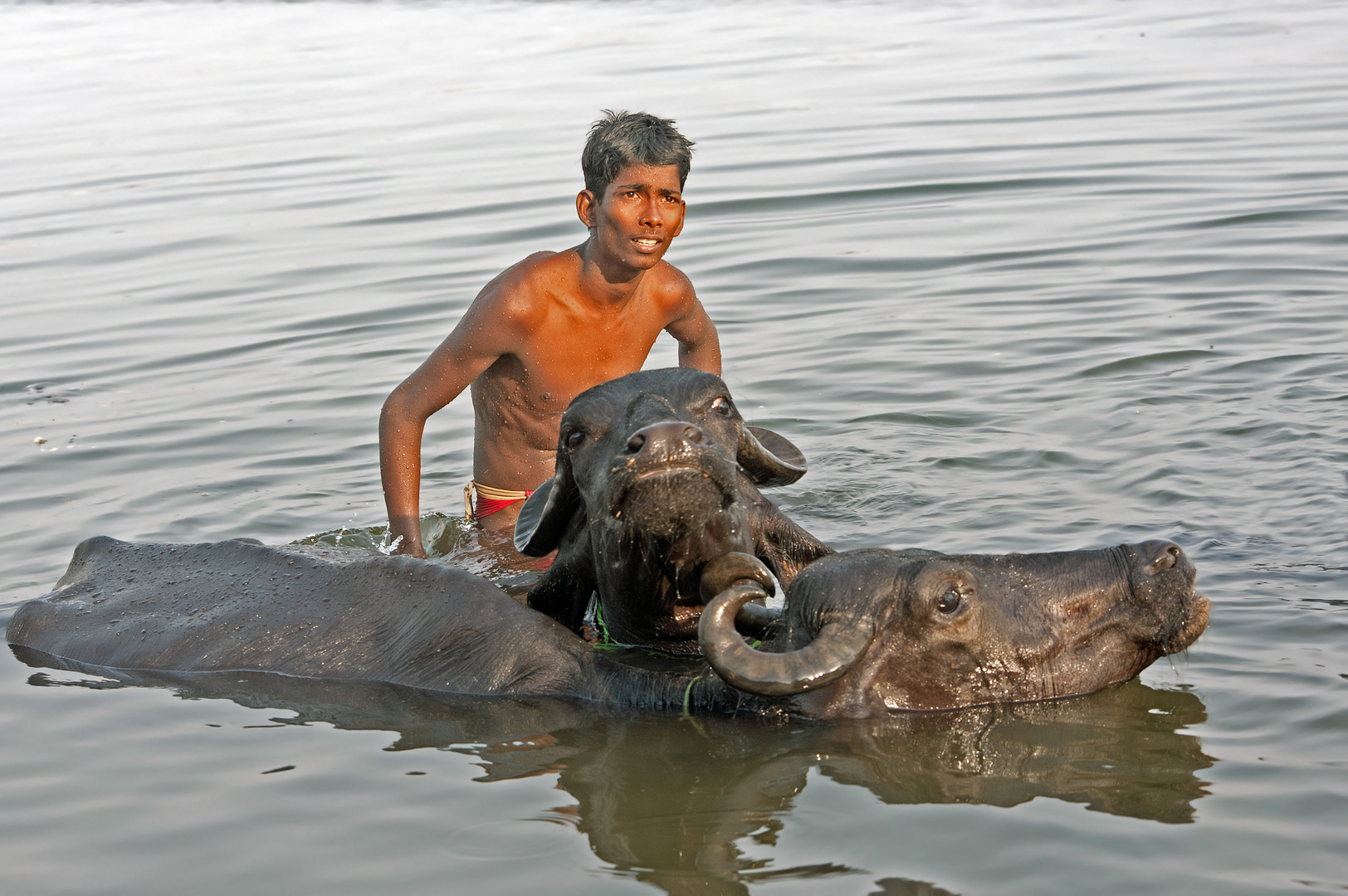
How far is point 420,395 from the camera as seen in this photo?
690cm

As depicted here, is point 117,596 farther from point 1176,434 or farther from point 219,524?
point 1176,434

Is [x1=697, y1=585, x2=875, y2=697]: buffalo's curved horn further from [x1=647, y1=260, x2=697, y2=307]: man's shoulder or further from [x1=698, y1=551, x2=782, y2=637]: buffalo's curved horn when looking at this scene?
[x1=647, y1=260, x2=697, y2=307]: man's shoulder

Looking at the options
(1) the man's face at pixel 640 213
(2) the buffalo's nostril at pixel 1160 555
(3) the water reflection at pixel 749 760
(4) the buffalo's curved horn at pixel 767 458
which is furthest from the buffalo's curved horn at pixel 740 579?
(1) the man's face at pixel 640 213

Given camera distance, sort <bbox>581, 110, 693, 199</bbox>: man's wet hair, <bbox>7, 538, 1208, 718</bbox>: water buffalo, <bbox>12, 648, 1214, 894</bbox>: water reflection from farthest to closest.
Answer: <bbox>581, 110, 693, 199</bbox>: man's wet hair
<bbox>7, 538, 1208, 718</bbox>: water buffalo
<bbox>12, 648, 1214, 894</bbox>: water reflection

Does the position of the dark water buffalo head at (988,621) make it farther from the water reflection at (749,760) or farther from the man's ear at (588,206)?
the man's ear at (588,206)

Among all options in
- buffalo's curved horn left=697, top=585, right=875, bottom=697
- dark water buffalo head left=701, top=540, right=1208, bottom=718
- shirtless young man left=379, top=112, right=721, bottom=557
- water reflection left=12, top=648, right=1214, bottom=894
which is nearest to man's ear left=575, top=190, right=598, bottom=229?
shirtless young man left=379, top=112, right=721, bottom=557

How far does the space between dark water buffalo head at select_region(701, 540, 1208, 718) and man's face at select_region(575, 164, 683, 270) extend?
8.37ft

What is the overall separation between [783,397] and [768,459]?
3.62 metres

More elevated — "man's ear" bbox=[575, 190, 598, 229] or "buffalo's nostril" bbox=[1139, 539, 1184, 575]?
"man's ear" bbox=[575, 190, 598, 229]

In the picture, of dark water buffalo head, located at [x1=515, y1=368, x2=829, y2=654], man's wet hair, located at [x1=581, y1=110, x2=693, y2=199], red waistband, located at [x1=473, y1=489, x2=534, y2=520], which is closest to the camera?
dark water buffalo head, located at [x1=515, y1=368, x2=829, y2=654]

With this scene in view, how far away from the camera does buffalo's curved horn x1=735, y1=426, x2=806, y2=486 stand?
542cm

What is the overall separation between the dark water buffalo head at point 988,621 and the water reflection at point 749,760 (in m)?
0.08

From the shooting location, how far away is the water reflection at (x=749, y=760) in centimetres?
390

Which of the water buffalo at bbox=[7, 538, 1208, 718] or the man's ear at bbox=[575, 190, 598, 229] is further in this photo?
the man's ear at bbox=[575, 190, 598, 229]
